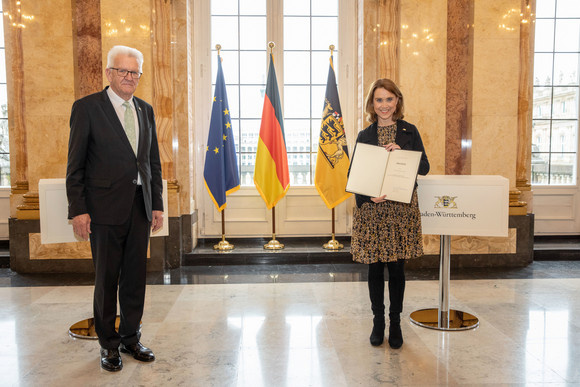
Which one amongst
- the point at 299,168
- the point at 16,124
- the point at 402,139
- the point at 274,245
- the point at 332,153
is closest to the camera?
the point at 402,139

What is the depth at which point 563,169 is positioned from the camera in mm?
6066

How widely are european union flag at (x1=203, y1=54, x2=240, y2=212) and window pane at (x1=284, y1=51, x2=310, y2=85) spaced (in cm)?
88

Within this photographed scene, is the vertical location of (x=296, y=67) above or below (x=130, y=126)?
above

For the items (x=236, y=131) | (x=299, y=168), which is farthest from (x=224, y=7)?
(x=299, y=168)

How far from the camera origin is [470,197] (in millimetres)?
3043

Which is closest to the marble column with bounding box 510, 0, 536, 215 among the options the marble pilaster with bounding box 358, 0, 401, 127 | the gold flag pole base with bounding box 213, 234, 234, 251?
the marble pilaster with bounding box 358, 0, 401, 127

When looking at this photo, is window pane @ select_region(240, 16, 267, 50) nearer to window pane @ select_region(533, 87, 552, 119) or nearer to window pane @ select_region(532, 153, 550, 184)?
window pane @ select_region(533, 87, 552, 119)

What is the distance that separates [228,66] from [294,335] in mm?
3737

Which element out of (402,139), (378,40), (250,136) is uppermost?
(378,40)

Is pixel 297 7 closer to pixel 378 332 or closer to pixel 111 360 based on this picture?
pixel 378 332

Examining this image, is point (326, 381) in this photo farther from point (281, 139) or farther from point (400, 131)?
point (281, 139)

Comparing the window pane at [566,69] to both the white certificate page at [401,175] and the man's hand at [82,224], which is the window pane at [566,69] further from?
the man's hand at [82,224]

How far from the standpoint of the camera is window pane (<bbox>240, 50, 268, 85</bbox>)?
19.2 feet

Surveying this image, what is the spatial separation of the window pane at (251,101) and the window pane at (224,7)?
901mm
